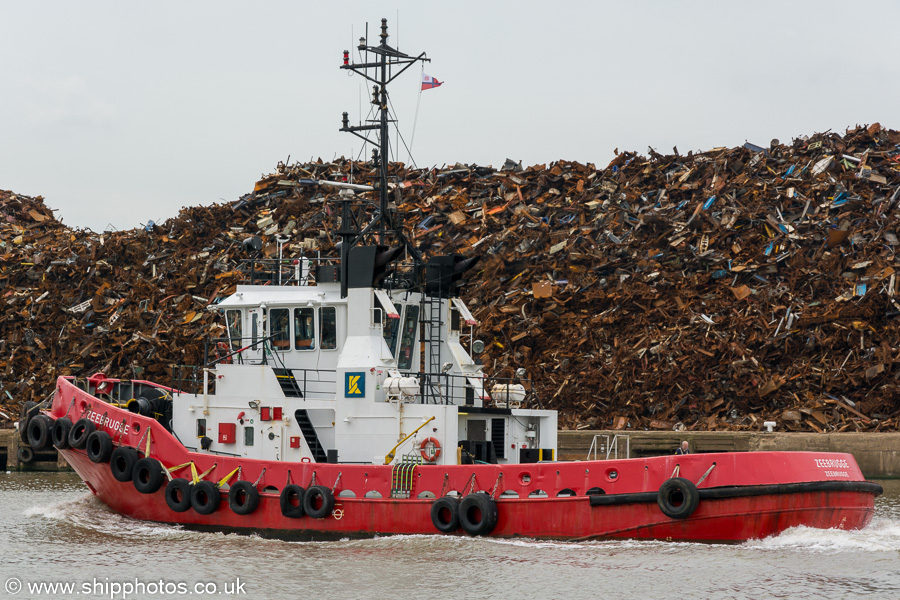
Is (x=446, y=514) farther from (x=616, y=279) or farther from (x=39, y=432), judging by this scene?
(x=616, y=279)

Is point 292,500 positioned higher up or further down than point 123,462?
further down

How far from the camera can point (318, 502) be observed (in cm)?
1494

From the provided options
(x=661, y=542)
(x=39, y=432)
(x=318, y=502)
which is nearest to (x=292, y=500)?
(x=318, y=502)

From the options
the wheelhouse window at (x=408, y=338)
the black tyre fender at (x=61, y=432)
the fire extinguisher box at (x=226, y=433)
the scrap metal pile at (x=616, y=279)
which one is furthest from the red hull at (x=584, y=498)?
the scrap metal pile at (x=616, y=279)

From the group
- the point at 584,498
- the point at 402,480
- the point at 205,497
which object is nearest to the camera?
the point at 584,498

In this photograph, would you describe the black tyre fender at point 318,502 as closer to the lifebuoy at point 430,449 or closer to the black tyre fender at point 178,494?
the lifebuoy at point 430,449

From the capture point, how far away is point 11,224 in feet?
125

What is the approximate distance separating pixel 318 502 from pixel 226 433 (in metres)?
2.07

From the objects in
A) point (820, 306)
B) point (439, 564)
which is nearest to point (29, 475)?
point (439, 564)

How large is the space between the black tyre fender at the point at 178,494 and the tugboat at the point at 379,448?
2cm

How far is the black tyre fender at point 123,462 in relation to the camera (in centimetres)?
1639

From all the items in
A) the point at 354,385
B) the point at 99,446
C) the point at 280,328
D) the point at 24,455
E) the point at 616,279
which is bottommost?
the point at 24,455

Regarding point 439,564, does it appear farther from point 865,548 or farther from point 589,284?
point 589,284

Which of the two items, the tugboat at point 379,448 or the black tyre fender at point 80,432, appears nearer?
the tugboat at point 379,448
